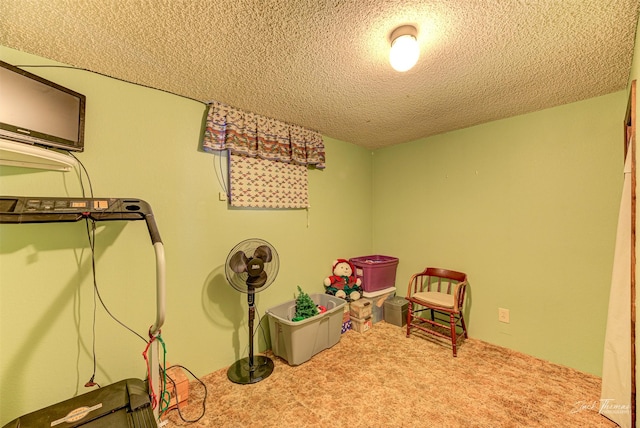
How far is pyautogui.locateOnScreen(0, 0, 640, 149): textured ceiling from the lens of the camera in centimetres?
114

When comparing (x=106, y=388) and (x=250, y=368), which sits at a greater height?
(x=106, y=388)

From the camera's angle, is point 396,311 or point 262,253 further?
point 396,311

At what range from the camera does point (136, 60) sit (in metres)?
1.48

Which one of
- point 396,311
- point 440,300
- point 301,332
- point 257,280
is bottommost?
point 396,311

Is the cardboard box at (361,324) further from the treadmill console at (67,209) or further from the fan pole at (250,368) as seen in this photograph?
the treadmill console at (67,209)

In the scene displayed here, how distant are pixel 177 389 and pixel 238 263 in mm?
889

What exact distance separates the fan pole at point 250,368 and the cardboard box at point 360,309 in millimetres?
1001

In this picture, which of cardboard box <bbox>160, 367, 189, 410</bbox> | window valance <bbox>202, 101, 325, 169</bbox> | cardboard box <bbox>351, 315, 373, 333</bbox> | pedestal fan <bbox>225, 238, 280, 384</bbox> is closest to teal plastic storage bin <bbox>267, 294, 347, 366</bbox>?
pedestal fan <bbox>225, 238, 280, 384</bbox>

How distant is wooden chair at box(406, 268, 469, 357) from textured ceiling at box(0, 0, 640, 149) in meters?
1.68

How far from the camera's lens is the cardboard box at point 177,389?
1640 mm

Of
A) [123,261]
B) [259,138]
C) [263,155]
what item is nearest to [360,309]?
[263,155]

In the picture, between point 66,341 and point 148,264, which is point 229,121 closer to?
point 148,264

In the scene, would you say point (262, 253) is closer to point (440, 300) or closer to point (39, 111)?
point (39, 111)

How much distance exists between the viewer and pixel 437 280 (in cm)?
281
